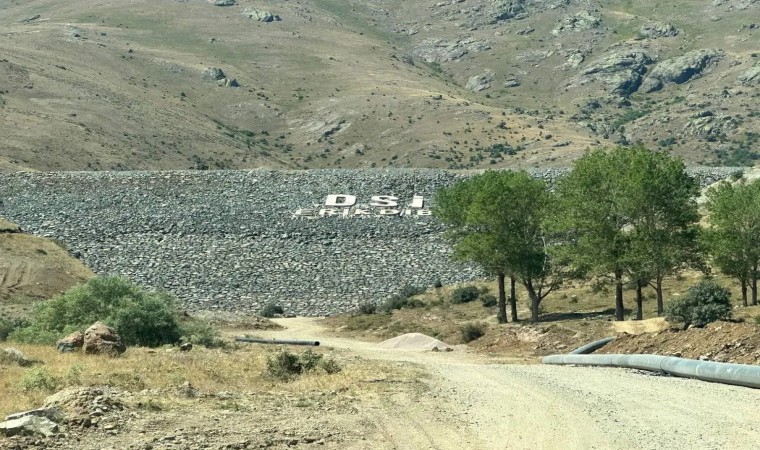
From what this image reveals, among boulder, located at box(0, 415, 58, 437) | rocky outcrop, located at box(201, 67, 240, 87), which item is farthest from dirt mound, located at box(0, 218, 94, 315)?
rocky outcrop, located at box(201, 67, 240, 87)

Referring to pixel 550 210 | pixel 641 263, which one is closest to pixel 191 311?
pixel 550 210

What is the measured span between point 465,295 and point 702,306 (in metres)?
25.2

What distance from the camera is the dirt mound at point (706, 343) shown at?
2397cm

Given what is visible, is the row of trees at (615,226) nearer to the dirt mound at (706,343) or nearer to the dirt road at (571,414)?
the dirt mound at (706,343)

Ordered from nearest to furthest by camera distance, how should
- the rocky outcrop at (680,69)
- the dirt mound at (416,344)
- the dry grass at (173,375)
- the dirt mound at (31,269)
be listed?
the dry grass at (173,375)
the dirt mound at (416,344)
the dirt mound at (31,269)
the rocky outcrop at (680,69)

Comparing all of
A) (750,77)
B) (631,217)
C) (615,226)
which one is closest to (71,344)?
(615,226)

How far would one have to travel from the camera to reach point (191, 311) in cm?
5916

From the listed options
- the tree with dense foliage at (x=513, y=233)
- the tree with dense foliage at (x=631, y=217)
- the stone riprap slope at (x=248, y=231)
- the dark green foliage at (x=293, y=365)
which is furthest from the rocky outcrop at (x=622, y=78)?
the dark green foliage at (x=293, y=365)

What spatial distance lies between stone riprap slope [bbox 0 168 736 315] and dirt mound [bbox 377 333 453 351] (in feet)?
70.1

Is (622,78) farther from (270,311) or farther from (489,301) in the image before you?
(270,311)

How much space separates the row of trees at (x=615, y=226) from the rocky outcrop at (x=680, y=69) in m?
148

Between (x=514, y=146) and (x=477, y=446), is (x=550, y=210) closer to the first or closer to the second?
(x=477, y=446)

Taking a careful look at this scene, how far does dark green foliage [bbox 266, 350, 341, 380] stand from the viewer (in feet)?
73.3

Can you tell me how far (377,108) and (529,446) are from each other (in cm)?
14716
